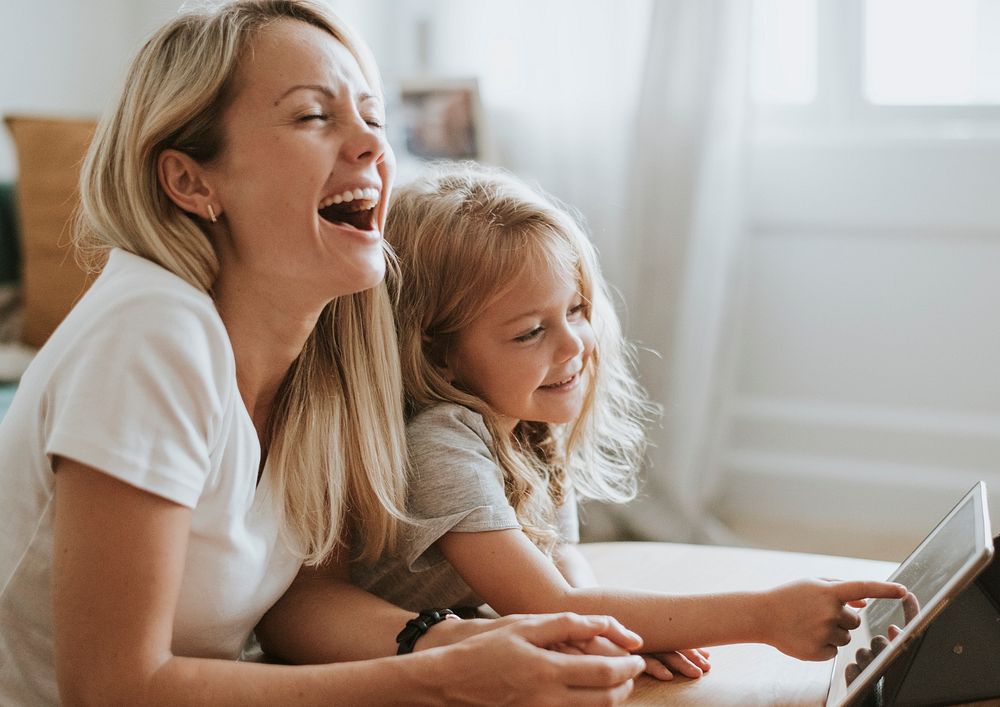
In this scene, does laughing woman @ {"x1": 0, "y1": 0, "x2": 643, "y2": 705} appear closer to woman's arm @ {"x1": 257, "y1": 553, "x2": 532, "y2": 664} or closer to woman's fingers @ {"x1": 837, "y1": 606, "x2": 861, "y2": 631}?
woman's arm @ {"x1": 257, "y1": 553, "x2": 532, "y2": 664}

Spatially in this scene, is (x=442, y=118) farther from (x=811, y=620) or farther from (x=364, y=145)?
(x=811, y=620)

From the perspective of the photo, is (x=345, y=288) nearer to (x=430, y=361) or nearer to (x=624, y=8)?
(x=430, y=361)

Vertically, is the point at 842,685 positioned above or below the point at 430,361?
below

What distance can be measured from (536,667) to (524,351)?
48 centimetres

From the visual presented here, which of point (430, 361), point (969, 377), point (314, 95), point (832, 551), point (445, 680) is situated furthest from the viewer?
point (832, 551)

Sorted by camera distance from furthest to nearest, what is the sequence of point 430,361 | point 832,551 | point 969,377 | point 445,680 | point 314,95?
point 832,551 < point 969,377 < point 430,361 < point 314,95 < point 445,680

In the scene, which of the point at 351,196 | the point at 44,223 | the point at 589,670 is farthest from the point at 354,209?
the point at 44,223

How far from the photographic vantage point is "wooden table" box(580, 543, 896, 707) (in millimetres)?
1007

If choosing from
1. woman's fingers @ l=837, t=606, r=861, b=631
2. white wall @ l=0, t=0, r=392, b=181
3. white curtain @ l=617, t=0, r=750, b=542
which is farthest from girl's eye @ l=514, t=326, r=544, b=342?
white wall @ l=0, t=0, r=392, b=181

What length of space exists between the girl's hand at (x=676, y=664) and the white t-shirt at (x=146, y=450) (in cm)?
36

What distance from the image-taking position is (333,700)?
0.88m

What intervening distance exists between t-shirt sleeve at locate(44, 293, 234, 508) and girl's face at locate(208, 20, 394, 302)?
0.40 ft

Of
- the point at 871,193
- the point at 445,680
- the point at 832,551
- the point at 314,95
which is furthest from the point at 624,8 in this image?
the point at 445,680

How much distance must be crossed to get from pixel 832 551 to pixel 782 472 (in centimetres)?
22
